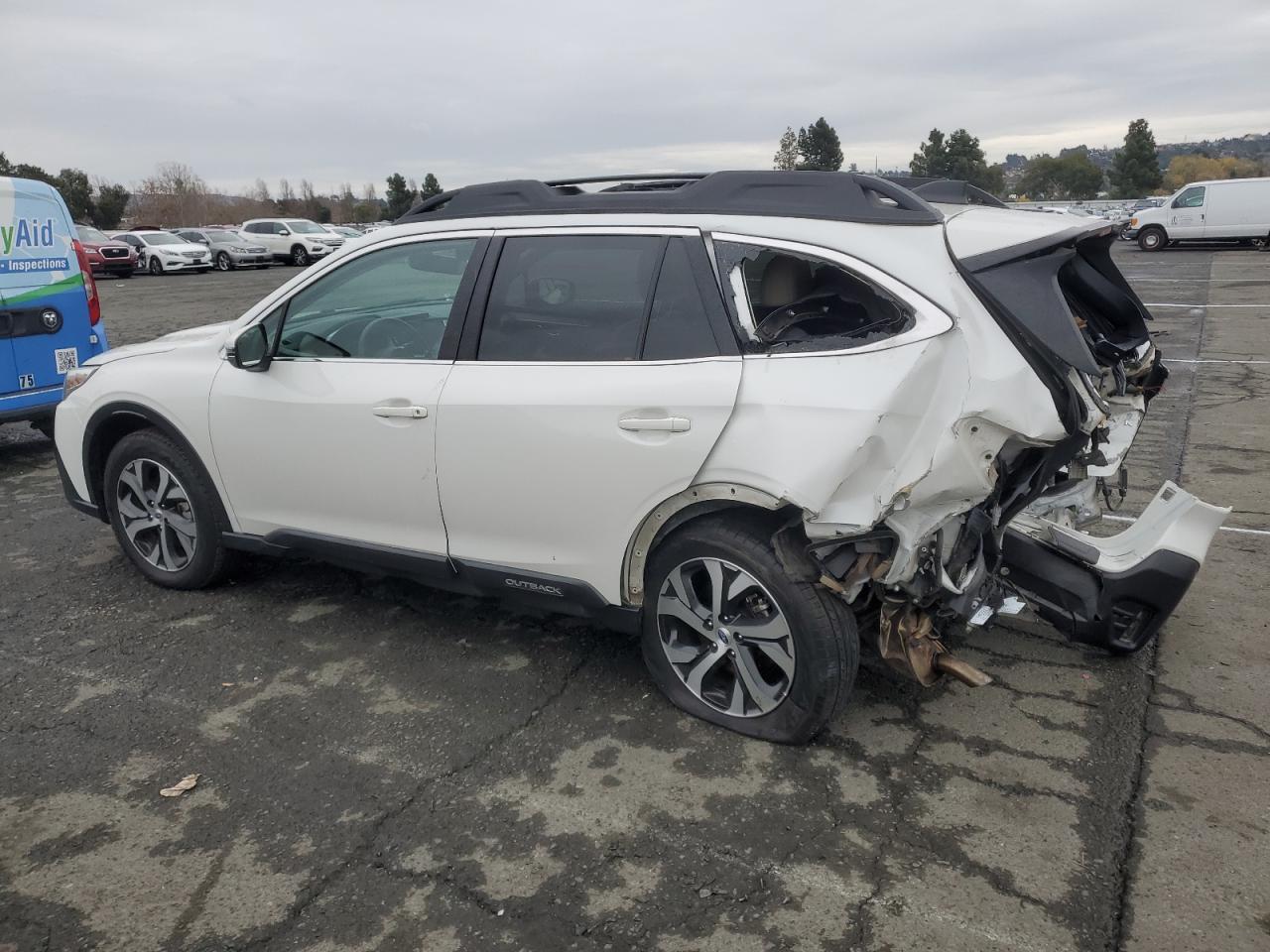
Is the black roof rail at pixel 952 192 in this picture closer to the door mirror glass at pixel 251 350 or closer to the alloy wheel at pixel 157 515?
the door mirror glass at pixel 251 350

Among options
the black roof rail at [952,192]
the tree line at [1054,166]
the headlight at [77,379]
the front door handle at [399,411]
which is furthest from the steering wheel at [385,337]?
the tree line at [1054,166]

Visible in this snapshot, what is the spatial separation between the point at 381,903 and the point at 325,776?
27.6 inches

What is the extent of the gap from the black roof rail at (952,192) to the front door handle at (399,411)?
2089 mm

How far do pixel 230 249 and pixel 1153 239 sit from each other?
2923 centimetres

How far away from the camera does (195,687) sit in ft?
12.8

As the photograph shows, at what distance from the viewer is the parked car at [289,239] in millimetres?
34281

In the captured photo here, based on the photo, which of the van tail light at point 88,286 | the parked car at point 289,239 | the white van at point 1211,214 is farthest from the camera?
the parked car at point 289,239

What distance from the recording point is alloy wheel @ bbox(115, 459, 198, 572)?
4691 mm

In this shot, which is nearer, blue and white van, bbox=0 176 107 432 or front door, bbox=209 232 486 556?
front door, bbox=209 232 486 556

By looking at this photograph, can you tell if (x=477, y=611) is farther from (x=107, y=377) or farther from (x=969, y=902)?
(x=969, y=902)

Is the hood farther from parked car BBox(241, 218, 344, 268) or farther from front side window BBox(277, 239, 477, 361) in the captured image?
parked car BBox(241, 218, 344, 268)

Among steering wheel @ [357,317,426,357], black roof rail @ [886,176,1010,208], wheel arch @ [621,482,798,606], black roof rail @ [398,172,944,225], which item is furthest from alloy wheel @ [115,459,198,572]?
black roof rail @ [886,176,1010,208]

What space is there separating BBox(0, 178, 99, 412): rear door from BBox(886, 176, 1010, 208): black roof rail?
5869 mm

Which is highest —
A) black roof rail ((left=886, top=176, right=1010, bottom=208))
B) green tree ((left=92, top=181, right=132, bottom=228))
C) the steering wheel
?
green tree ((left=92, top=181, right=132, bottom=228))
